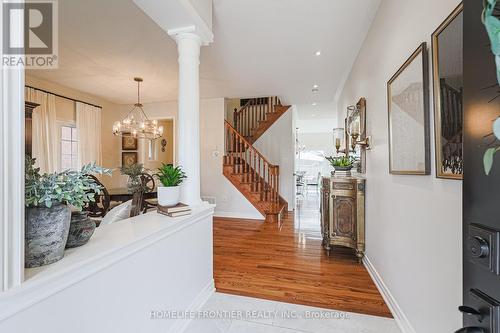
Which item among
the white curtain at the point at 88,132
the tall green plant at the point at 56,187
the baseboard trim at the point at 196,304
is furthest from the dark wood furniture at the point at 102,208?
the tall green plant at the point at 56,187

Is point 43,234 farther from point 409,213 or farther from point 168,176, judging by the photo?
point 409,213

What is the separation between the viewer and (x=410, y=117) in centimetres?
161

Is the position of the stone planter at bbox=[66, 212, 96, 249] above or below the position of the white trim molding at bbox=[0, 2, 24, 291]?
below

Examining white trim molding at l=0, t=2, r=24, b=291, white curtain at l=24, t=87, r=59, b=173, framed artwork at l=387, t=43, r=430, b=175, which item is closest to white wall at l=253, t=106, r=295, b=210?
framed artwork at l=387, t=43, r=430, b=175

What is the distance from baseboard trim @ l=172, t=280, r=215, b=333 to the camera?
64.1 inches

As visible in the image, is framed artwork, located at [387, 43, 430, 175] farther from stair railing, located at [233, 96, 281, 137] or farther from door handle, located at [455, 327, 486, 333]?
stair railing, located at [233, 96, 281, 137]

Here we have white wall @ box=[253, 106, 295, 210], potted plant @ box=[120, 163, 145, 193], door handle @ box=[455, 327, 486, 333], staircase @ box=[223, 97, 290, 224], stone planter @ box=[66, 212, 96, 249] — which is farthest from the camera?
white wall @ box=[253, 106, 295, 210]

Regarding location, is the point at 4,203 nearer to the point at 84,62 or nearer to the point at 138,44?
the point at 138,44

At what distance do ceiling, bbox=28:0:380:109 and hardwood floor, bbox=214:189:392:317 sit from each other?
288 cm

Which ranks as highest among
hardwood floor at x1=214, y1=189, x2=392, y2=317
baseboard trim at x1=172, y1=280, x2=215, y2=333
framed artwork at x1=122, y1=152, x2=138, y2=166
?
framed artwork at x1=122, y1=152, x2=138, y2=166

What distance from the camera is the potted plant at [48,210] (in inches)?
34.2

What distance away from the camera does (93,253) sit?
3.44ft

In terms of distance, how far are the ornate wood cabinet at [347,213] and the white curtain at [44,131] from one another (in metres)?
5.20

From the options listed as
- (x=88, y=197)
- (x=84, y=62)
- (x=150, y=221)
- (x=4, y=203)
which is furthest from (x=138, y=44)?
(x=4, y=203)
